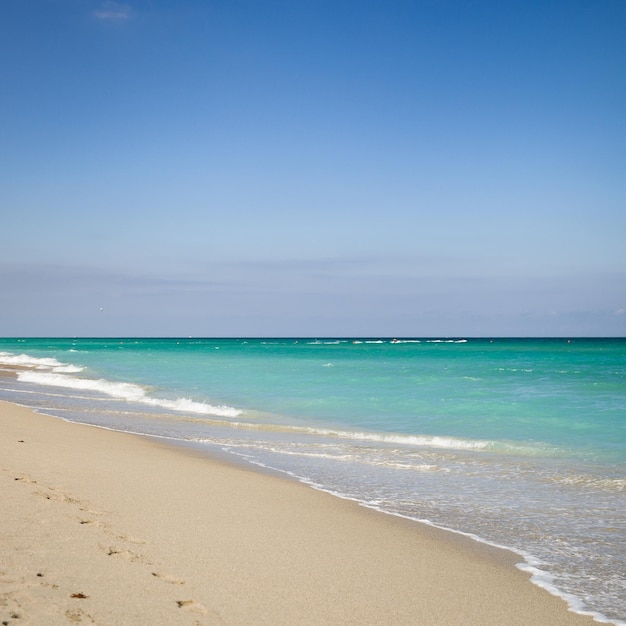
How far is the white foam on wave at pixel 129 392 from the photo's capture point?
1989 centimetres

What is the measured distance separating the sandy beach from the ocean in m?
0.61

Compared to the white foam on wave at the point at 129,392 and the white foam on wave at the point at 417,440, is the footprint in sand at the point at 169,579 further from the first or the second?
the white foam on wave at the point at 129,392

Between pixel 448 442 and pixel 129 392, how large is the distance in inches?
622

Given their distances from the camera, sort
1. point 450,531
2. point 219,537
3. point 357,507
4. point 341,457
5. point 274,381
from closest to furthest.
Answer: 1. point 219,537
2. point 450,531
3. point 357,507
4. point 341,457
5. point 274,381

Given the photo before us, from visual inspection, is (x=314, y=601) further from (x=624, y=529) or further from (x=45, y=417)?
(x=45, y=417)

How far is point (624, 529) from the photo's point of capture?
7.05 meters

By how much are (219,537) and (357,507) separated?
7.96 feet

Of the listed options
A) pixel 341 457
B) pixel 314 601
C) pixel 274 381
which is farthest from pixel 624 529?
pixel 274 381

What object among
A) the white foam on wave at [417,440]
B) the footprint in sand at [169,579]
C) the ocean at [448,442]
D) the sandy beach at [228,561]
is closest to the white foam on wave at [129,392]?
the ocean at [448,442]

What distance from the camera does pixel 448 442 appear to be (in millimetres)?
13891

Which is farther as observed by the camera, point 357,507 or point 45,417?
point 45,417

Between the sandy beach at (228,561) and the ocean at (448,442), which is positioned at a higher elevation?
the sandy beach at (228,561)

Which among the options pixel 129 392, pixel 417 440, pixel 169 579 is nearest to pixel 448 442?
pixel 417 440

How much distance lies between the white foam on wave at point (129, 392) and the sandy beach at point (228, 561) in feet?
37.1
